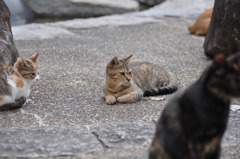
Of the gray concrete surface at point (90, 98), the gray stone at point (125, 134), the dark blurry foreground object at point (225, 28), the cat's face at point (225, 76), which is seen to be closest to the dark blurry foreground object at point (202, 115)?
the cat's face at point (225, 76)

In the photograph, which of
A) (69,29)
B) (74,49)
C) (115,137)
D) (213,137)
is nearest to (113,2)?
(69,29)

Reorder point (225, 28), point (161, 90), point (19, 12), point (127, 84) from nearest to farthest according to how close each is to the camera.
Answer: point (127, 84)
point (161, 90)
point (225, 28)
point (19, 12)

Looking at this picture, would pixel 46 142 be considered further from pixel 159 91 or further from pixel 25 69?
pixel 159 91

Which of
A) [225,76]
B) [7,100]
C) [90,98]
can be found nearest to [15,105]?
[7,100]

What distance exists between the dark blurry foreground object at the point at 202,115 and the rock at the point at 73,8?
31.2 feet

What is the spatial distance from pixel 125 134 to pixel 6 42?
101 inches

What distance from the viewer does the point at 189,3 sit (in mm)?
12750

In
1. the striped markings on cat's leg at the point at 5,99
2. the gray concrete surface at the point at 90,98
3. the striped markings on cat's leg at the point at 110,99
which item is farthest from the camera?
the striped markings on cat's leg at the point at 110,99

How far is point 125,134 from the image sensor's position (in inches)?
169

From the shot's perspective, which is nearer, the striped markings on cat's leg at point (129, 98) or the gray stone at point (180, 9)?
the striped markings on cat's leg at point (129, 98)

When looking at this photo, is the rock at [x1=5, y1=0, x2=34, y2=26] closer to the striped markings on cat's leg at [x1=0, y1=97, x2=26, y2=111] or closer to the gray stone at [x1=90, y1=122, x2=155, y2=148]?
the striped markings on cat's leg at [x1=0, y1=97, x2=26, y2=111]

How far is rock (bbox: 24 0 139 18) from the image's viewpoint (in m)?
12.1

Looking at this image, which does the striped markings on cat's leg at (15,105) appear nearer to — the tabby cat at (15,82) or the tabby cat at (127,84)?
the tabby cat at (15,82)

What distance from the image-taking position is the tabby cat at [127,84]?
5.54 m
